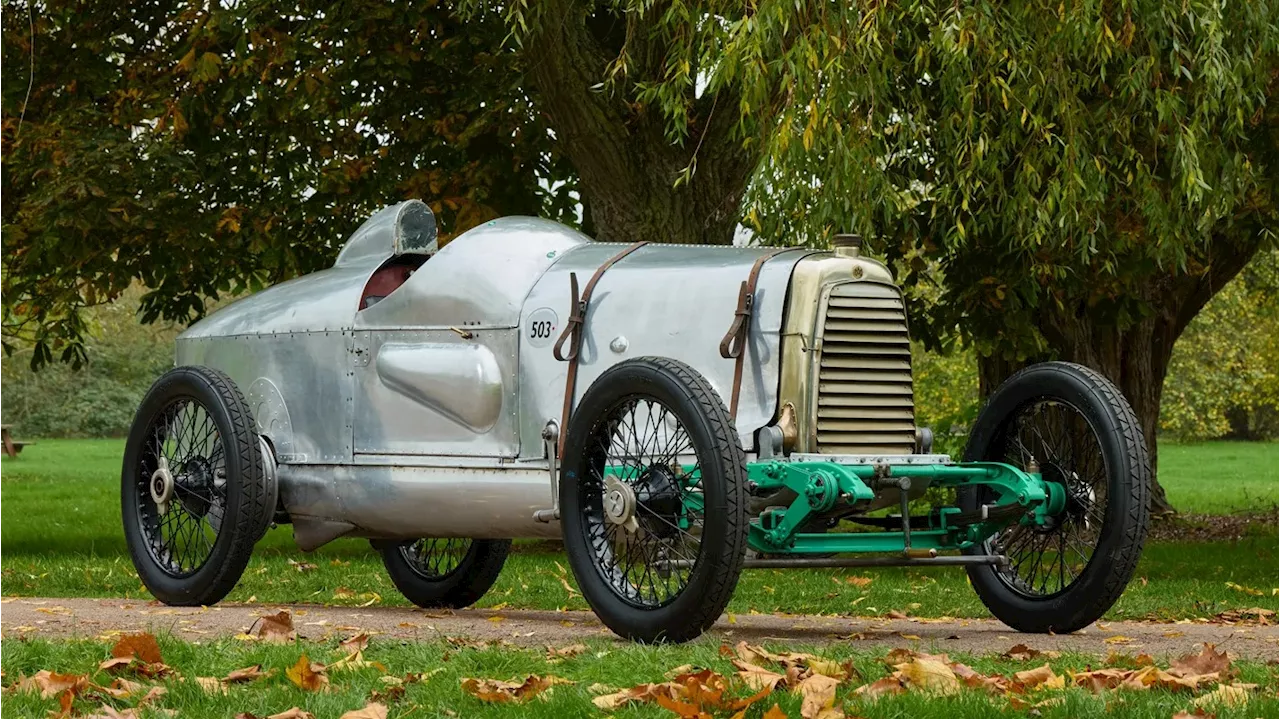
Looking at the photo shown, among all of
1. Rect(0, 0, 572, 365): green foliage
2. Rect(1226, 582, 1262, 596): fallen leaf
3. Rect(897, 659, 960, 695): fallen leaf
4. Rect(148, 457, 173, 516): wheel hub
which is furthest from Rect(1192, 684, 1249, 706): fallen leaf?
Rect(0, 0, 572, 365): green foliage

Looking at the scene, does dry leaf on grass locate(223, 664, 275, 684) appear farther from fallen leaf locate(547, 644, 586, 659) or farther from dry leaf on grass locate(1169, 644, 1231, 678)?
dry leaf on grass locate(1169, 644, 1231, 678)

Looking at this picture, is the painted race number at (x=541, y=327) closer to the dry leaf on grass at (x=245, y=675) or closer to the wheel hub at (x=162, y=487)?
the wheel hub at (x=162, y=487)

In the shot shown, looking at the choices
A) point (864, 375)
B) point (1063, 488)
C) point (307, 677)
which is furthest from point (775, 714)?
point (1063, 488)

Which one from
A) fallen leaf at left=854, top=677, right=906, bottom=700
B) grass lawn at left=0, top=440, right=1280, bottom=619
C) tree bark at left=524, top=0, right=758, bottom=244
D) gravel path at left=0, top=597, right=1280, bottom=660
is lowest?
grass lawn at left=0, top=440, right=1280, bottom=619

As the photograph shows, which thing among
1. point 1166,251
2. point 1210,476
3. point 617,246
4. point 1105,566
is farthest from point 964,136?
point 1210,476

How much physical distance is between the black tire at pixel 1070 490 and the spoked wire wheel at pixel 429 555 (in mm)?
3091

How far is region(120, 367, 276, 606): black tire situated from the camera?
852cm

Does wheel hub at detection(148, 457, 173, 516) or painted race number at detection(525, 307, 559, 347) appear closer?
painted race number at detection(525, 307, 559, 347)

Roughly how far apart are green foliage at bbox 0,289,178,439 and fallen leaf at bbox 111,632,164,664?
4988cm

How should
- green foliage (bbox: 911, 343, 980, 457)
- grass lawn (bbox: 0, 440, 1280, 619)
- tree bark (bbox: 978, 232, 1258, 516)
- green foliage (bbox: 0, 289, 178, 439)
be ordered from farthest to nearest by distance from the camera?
green foliage (bbox: 0, 289, 178, 439) < green foliage (bbox: 911, 343, 980, 457) < tree bark (bbox: 978, 232, 1258, 516) < grass lawn (bbox: 0, 440, 1280, 619)

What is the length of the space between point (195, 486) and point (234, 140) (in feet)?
25.9

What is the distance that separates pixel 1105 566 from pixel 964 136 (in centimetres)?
445

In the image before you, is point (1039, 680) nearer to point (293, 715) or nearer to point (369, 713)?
point (369, 713)

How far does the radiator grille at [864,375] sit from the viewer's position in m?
7.32
